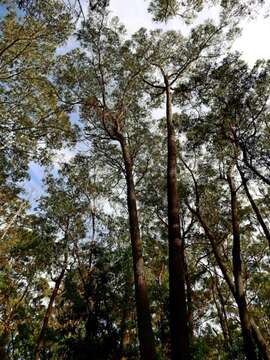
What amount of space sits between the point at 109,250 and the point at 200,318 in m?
12.0

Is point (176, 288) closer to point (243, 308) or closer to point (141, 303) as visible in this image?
point (141, 303)

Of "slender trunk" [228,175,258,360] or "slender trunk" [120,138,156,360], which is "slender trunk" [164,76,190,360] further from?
"slender trunk" [228,175,258,360]

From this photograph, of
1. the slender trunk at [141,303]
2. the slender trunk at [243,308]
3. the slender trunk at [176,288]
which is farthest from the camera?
the slender trunk at [243,308]

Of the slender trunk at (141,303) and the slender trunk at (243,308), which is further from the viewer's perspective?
the slender trunk at (243,308)

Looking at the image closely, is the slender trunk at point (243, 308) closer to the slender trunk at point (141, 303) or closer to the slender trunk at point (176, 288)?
the slender trunk at point (141, 303)

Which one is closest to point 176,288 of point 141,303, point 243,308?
point 141,303

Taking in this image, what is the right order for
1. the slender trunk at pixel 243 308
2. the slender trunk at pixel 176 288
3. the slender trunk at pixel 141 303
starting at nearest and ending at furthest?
the slender trunk at pixel 176 288 < the slender trunk at pixel 141 303 < the slender trunk at pixel 243 308

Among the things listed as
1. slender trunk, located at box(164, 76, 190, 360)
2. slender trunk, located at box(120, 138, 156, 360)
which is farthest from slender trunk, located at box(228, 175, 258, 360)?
slender trunk, located at box(164, 76, 190, 360)

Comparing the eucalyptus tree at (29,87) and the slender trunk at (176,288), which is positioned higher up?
the eucalyptus tree at (29,87)

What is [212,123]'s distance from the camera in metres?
14.9

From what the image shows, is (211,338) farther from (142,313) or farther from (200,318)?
(142,313)

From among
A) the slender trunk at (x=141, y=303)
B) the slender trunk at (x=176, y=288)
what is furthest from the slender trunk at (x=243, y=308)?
the slender trunk at (x=176, y=288)

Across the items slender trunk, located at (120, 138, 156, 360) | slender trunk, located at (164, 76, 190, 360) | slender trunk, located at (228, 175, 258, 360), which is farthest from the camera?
slender trunk, located at (228, 175, 258, 360)

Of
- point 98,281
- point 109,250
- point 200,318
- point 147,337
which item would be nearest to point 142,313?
point 147,337
